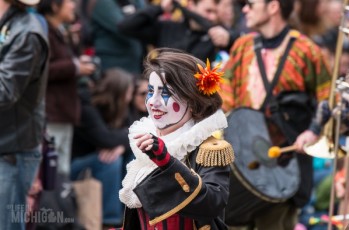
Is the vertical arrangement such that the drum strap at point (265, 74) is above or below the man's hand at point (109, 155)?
above

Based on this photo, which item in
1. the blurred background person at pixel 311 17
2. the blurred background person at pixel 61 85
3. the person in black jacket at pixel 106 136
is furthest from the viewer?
the blurred background person at pixel 311 17

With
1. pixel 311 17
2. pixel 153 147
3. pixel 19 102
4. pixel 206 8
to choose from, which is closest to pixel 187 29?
pixel 206 8

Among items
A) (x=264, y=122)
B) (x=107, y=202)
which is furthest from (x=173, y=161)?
(x=107, y=202)

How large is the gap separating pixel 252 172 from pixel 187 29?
2.80 m

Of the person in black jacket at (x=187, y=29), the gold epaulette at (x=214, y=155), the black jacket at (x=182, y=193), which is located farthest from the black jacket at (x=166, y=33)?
the black jacket at (x=182, y=193)

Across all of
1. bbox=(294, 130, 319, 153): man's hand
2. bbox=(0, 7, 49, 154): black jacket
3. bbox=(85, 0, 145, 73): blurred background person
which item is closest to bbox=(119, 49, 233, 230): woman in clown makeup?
bbox=(0, 7, 49, 154): black jacket

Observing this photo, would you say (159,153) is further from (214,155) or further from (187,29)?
(187,29)

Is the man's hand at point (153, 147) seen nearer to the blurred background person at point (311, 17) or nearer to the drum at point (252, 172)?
the drum at point (252, 172)

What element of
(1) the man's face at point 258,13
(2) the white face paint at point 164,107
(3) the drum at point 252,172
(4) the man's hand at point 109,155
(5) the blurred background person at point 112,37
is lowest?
(4) the man's hand at point 109,155

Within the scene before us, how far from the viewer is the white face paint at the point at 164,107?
5.10 m

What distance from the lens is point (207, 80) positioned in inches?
200

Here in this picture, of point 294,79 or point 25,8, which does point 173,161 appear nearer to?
point 25,8

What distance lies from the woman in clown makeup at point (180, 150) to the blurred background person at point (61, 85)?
3589 mm

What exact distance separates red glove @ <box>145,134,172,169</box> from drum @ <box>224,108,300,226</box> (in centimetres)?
206
